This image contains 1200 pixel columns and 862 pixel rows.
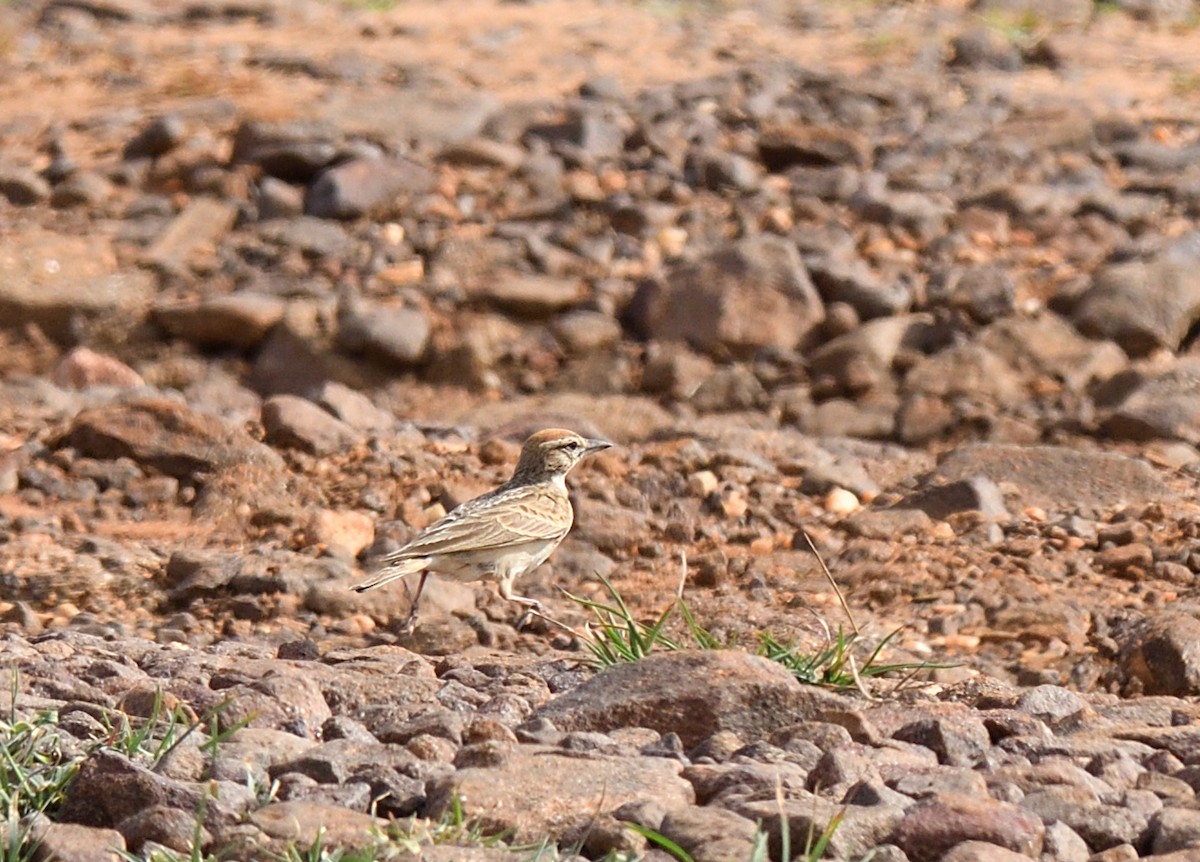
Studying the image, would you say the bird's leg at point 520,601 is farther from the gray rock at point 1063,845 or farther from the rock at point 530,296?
the rock at point 530,296

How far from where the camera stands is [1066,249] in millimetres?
11227

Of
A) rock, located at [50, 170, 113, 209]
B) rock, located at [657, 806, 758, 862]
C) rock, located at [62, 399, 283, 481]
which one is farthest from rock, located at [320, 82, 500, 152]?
rock, located at [657, 806, 758, 862]

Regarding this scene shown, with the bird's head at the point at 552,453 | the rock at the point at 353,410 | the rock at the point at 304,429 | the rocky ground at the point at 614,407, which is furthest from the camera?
the rock at the point at 353,410

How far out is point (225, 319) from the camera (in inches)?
419

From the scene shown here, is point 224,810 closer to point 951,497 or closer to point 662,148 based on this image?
point 951,497

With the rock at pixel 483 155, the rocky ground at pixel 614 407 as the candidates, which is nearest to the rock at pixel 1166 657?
the rocky ground at pixel 614 407

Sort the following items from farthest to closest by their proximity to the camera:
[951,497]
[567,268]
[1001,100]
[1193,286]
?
[1001,100], [567,268], [1193,286], [951,497]

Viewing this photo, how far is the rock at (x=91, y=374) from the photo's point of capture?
10.1 metres

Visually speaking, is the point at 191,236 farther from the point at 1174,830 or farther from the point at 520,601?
the point at 1174,830

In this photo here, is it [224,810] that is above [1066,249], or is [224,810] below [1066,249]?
above

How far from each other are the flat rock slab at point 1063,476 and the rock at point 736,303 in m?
2.01

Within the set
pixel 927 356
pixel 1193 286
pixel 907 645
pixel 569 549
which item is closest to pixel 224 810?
pixel 907 645

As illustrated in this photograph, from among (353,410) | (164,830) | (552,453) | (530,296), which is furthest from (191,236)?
(164,830)

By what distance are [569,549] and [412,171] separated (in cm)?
477
